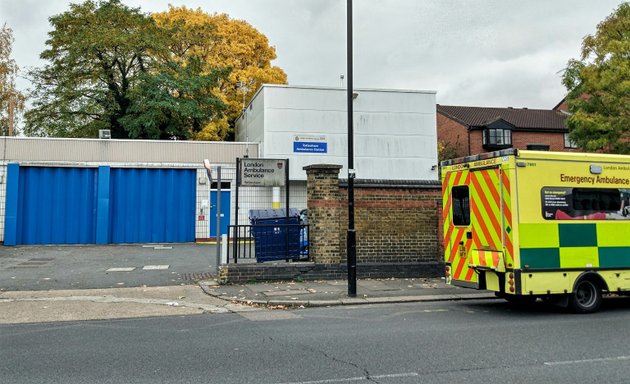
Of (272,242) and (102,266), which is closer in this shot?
(272,242)

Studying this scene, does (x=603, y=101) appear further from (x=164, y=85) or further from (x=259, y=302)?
(x=164, y=85)

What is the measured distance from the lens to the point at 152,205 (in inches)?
817

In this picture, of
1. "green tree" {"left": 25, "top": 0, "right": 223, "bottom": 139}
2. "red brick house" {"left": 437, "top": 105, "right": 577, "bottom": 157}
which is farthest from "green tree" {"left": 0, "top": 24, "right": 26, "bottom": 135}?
"red brick house" {"left": 437, "top": 105, "right": 577, "bottom": 157}

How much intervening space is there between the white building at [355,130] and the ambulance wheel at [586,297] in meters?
12.6

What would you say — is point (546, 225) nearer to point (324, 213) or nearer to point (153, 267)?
point (324, 213)

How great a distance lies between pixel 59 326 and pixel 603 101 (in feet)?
62.0

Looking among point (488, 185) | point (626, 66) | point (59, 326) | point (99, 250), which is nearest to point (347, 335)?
point (488, 185)

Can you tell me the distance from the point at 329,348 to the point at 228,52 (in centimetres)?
2948

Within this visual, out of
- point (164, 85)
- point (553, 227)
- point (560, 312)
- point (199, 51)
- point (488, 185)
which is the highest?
point (199, 51)

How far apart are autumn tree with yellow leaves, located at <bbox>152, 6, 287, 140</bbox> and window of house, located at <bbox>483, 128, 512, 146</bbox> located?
52.6 feet

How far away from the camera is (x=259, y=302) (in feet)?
31.7

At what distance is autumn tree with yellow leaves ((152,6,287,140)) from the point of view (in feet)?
100

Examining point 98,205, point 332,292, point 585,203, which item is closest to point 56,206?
point 98,205

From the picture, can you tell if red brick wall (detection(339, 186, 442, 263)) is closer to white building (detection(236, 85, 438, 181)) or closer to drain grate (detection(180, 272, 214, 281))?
drain grate (detection(180, 272, 214, 281))
